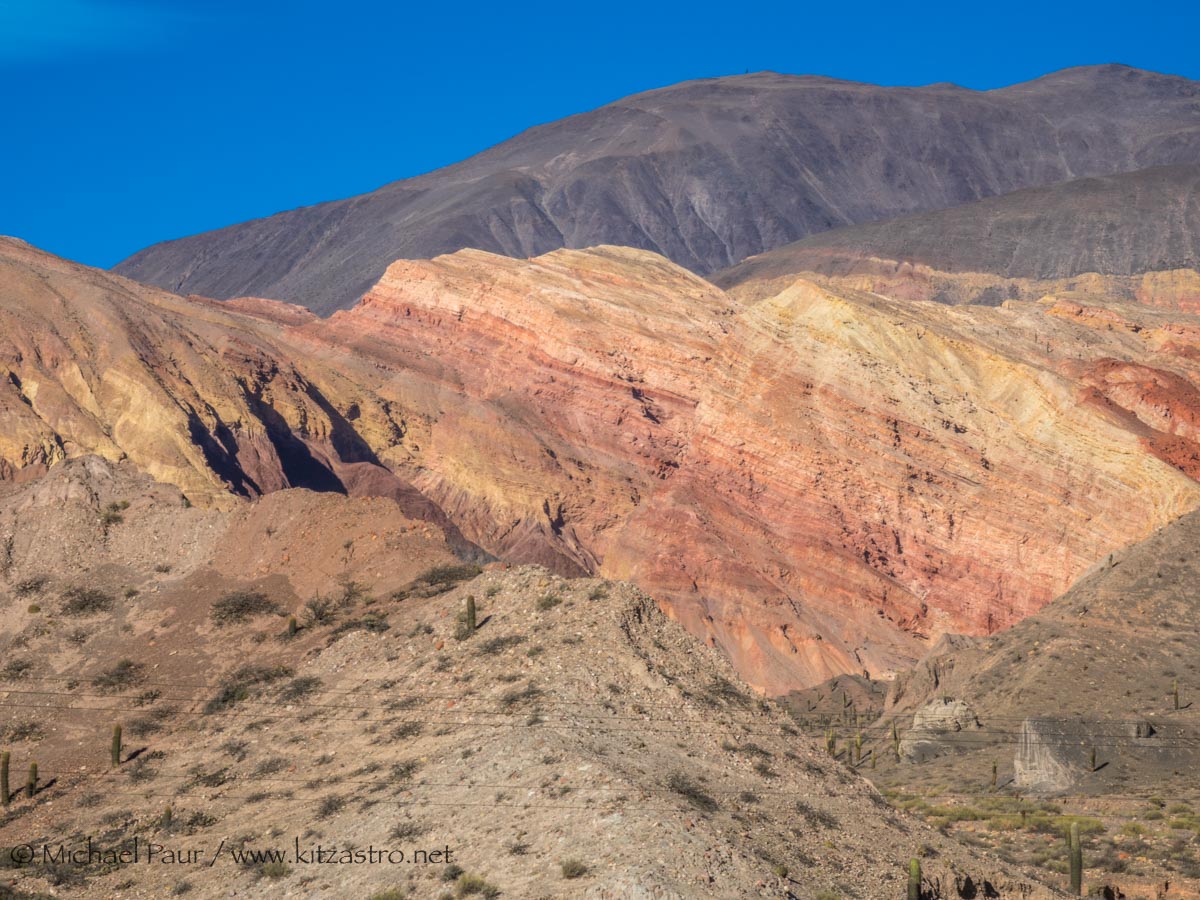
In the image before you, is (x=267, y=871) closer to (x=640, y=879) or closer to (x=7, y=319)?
(x=640, y=879)

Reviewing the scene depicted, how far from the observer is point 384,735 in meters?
37.8

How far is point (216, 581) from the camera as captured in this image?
4969 cm

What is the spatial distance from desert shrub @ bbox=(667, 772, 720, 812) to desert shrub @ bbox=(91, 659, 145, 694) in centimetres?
1750

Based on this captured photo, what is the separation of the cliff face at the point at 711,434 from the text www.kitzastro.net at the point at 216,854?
4893cm

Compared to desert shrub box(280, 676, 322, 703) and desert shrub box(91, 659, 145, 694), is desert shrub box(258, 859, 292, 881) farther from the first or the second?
desert shrub box(91, 659, 145, 694)

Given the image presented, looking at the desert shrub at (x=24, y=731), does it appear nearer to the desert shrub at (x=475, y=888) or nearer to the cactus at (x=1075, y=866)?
the desert shrub at (x=475, y=888)

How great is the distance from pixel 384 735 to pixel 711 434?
69.7 meters

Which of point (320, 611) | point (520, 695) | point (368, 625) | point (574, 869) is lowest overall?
point (574, 869)

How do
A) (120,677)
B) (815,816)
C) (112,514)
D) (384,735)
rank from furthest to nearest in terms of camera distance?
(112,514) < (120,677) < (384,735) < (815,816)

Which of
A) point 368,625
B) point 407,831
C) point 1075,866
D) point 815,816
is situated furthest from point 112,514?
point 1075,866

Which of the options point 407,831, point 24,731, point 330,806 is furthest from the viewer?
point 24,731

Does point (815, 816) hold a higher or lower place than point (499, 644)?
lower

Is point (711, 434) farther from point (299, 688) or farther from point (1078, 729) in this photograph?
point (299, 688)

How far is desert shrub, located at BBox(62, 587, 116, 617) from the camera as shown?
161 feet
